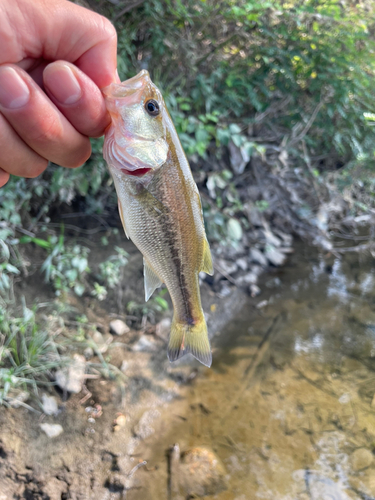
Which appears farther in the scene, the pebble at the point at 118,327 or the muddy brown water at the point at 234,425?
the pebble at the point at 118,327

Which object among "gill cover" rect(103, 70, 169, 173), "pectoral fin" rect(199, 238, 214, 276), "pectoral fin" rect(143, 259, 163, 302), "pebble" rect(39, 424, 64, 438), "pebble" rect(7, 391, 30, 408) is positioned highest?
"gill cover" rect(103, 70, 169, 173)

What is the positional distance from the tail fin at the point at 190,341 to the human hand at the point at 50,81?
3.14 ft

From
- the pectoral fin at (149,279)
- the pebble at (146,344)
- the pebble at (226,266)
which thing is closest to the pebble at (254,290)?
the pebble at (226,266)

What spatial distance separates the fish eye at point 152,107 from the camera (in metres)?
1.29

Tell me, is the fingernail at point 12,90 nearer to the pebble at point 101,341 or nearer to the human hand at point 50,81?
the human hand at point 50,81

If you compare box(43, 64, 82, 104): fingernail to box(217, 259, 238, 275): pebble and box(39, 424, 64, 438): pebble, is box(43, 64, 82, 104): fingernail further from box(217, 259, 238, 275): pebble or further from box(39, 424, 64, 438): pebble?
box(217, 259, 238, 275): pebble

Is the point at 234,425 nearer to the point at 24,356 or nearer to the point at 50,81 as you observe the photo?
the point at 24,356

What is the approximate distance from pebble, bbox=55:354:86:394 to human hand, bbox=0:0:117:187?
188 cm

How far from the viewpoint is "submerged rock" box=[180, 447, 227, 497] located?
2.44 meters

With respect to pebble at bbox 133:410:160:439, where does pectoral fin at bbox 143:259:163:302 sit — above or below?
above

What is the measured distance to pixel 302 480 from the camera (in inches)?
102

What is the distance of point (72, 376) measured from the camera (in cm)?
271

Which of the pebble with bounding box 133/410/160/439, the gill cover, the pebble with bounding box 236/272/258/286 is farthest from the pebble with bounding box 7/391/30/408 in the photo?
the pebble with bounding box 236/272/258/286

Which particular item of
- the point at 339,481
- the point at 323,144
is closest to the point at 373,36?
the point at 323,144
